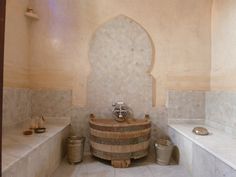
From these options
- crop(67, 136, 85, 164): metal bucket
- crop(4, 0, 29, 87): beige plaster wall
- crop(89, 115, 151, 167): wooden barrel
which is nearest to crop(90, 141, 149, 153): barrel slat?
crop(89, 115, 151, 167): wooden barrel

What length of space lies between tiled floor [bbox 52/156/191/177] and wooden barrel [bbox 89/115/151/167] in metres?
0.11

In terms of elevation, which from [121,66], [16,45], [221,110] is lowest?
[221,110]

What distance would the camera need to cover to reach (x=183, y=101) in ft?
10.5

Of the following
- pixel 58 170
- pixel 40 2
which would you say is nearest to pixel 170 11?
pixel 40 2

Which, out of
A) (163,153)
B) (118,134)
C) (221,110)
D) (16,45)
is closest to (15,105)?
(16,45)

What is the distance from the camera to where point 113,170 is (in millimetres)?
2607

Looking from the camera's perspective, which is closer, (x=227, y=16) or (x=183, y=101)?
(x=227, y=16)

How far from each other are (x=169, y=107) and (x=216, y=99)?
61 centimetres

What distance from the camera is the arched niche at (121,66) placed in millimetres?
3174

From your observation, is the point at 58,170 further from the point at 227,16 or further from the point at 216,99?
the point at 227,16

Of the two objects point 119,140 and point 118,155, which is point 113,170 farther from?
point 119,140

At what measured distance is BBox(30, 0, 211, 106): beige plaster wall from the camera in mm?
3166

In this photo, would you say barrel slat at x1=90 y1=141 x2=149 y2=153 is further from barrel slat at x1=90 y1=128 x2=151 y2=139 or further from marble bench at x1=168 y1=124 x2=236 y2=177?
marble bench at x1=168 y1=124 x2=236 y2=177

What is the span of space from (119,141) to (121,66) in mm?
1055
